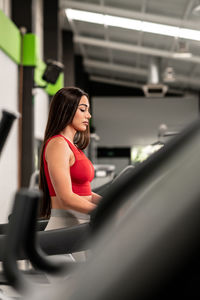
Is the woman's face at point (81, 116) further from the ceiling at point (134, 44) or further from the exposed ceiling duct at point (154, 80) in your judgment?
the exposed ceiling duct at point (154, 80)

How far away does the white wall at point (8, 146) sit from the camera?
5.84m

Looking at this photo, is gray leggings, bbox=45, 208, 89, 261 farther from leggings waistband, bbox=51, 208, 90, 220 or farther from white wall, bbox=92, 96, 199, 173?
white wall, bbox=92, 96, 199, 173

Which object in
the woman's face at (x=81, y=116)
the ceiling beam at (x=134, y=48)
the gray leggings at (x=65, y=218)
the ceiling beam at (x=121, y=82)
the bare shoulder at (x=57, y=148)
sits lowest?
the gray leggings at (x=65, y=218)

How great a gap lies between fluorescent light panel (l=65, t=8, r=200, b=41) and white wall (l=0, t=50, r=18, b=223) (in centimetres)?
381

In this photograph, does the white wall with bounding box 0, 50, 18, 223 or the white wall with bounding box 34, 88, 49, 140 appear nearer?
the white wall with bounding box 0, 50, 18, 223

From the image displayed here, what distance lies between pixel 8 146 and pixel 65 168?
463cm

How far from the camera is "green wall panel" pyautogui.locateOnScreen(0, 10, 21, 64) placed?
Answer: 223 inches

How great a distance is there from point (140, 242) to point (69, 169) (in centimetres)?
137

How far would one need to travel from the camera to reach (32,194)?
1.31 feet

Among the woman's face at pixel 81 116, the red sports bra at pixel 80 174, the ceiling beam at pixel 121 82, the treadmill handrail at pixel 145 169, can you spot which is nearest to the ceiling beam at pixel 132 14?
the woman's face at pixel 81 116

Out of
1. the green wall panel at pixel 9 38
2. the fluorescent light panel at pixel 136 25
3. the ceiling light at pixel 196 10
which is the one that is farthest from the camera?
the fluorescent light panel at pixel 136 25

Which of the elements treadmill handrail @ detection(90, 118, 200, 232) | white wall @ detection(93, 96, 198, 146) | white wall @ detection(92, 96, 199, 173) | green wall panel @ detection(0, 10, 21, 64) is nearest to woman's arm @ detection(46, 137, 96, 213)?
treadmill handrail @ detection(90, 118, 200, 232)

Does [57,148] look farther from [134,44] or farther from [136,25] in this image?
[134,44]

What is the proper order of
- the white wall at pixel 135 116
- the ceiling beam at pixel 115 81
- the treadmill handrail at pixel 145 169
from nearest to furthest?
the treadmill handrail at pixel 145 169 → the ceiling beam at pixel 115 81 → the white wall at pixel 135 116
